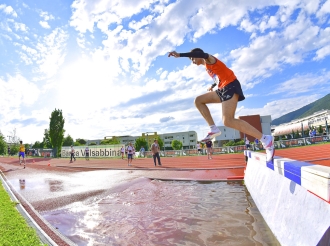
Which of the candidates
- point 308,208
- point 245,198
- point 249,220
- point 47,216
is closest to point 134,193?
point 47,216

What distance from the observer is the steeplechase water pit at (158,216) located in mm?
3199

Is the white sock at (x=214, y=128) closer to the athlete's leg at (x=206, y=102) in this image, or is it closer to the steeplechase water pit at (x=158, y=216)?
the athlete's leg at (x=206, y=102)

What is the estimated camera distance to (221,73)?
3.79m

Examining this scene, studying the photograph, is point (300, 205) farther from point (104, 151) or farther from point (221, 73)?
point (104, 151)

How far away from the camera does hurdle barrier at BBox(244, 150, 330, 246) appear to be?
5.35 feet

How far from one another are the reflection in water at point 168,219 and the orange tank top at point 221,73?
7.03ft

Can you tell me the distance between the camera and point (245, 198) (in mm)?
5141

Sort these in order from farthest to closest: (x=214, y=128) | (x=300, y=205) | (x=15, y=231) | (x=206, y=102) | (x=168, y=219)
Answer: (x=214, y=128), (x=206, y=102), (x=168, y=219), (x=15, y=231), (x=300, y=205)

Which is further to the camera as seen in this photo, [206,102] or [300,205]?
[206,102]

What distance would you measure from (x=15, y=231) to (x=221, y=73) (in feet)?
12.4

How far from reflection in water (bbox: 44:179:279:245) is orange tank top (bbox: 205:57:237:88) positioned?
7.03 feet

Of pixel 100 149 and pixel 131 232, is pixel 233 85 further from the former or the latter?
pixel 100 149

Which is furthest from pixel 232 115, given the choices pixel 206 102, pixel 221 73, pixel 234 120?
pixel 221 73

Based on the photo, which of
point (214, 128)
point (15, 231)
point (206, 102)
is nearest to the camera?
point (15, 231)
